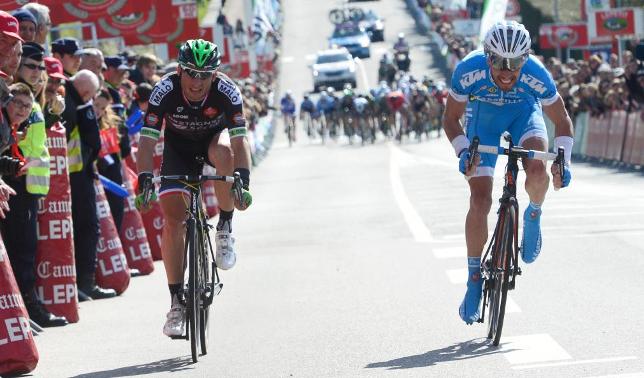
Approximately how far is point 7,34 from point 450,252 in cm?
610

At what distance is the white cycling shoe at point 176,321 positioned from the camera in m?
9.35

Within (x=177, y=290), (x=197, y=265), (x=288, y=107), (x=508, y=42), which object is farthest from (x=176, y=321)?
(x=288, y=107)

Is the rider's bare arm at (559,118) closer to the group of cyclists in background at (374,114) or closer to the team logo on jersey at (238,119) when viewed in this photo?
the team logo on jersey at (238,119)

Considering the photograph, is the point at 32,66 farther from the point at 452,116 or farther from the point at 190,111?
the point at 452,116

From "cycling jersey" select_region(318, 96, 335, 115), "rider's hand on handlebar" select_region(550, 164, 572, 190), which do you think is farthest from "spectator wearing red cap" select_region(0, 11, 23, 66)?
"cycling jersey" select_region(318, 96, 335, 115)

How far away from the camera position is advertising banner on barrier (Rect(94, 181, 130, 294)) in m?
13.4

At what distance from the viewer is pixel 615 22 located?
161 feet

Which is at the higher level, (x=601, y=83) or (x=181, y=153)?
(x=181, y=153)

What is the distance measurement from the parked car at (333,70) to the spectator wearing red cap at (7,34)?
6679cm

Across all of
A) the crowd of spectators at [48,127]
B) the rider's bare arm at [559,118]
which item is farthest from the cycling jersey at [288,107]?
the rider's bare arm at [559,118]

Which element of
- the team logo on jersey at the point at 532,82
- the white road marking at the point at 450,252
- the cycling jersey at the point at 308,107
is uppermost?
the team logo on jersey at the point at 532,82

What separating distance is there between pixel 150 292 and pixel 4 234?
2710 millimetres

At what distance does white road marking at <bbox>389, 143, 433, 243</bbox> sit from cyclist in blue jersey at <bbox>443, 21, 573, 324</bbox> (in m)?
6.07

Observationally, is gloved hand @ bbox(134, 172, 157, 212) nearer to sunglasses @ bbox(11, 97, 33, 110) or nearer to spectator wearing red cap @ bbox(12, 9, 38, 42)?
sunglasses @ bbox(11, 97, 33, 110)
